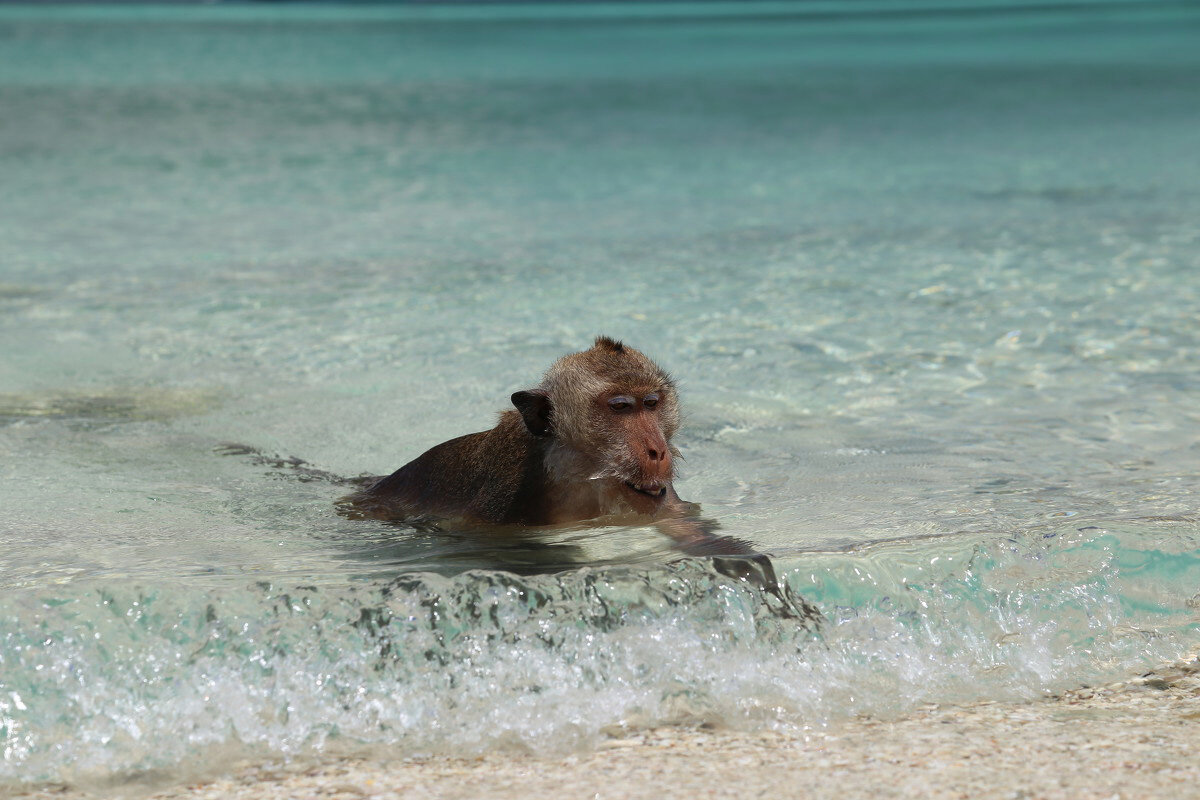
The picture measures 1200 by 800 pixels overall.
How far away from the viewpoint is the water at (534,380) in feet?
12.6

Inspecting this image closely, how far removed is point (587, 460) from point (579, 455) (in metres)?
0.04

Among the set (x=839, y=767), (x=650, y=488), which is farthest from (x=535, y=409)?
(x=839, y=767)

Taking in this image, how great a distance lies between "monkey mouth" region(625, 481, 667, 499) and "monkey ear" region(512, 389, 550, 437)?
0.40 meters

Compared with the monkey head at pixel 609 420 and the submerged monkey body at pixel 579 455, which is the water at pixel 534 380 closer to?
the submerged monkey body at pixel 579 455

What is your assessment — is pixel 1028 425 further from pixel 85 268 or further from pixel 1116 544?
pixel 85 268

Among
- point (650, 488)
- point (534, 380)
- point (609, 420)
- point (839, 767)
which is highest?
point (609, 420)

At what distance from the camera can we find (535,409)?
15.0ft

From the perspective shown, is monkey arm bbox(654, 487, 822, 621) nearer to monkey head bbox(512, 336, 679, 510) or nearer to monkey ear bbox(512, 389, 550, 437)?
monkey head bbox(512, 336, 679, 510)

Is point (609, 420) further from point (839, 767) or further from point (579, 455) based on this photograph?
point (839, 767)

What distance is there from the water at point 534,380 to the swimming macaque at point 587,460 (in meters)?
0.14

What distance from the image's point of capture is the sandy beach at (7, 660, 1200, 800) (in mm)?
3365

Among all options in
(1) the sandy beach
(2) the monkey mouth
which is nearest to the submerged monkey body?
(2) the monkey mouth

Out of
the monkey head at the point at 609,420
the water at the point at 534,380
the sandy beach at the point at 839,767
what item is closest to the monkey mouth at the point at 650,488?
the monkey head at the point at 609,420

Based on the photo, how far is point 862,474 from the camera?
5.66 m
